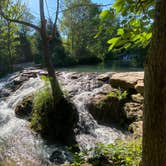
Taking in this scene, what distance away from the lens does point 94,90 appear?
24.3 ft

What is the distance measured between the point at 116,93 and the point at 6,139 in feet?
9.43

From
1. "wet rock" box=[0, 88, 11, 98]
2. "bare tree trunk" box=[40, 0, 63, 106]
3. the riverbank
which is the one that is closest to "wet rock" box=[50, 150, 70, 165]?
the riverbank

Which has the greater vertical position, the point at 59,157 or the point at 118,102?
the point at 118,102

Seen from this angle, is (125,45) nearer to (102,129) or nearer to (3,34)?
(102,129)

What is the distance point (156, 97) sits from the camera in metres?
1.38

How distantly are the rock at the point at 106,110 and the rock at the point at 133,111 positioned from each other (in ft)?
0.86

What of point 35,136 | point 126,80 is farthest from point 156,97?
point 126,80

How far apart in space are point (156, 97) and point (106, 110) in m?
4.60

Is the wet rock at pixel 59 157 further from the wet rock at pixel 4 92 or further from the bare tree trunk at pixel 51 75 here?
the wet rock at pixel 4 92

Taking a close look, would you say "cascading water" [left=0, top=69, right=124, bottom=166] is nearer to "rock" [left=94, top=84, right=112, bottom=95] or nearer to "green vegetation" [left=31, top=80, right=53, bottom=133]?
"rock" [left=94, top=84, right=112, bottom=95]

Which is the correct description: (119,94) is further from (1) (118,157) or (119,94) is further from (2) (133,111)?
(1) (118,157)

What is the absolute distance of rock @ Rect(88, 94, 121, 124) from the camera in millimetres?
5871

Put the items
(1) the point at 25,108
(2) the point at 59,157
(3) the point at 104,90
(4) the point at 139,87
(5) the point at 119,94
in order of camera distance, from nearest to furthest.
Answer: (2) the point at 59,157 < (4) the point at 139,87 < (5) the point at 119,94 < (1) the point at 25,108 < (3) the point at 104,90

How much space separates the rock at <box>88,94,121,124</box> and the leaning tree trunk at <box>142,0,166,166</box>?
4300mm
